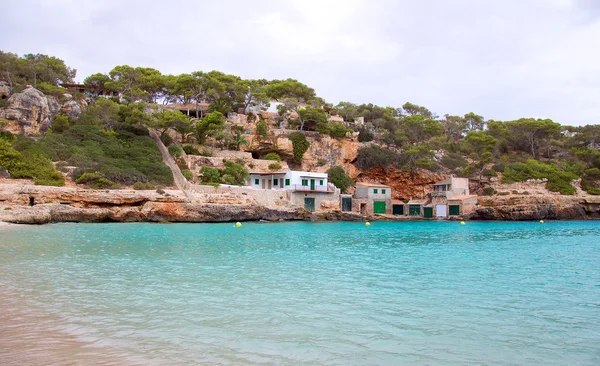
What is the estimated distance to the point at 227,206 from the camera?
33562 millimetres

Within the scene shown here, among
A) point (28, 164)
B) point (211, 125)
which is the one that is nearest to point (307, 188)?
point (211, 125)

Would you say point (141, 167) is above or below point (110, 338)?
above

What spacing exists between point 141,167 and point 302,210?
579 inches

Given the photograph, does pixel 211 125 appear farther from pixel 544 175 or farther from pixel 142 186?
pixel 544 175

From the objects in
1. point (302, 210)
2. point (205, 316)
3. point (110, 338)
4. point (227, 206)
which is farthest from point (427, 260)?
point (302, 210)

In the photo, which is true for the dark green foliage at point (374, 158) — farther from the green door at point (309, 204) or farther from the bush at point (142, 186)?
the bush at point (142, 186)

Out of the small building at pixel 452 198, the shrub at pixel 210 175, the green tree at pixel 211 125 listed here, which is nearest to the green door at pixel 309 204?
the shrub at pixel 210 175

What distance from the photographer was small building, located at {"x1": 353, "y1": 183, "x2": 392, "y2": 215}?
1816 inches

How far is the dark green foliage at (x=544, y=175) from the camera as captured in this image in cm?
4812

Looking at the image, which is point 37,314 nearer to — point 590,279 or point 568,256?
point 590,279

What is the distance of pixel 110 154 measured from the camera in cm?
3684

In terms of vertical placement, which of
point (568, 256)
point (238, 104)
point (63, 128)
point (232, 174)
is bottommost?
point (568, 256)

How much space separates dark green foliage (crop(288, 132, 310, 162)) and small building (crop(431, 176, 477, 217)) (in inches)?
609

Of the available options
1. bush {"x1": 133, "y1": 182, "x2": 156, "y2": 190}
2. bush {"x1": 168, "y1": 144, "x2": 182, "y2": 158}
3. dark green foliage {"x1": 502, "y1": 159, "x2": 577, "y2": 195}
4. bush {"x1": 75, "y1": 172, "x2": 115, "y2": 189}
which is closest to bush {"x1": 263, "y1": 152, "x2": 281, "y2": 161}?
bush {"x1": 168, "y1": 144, "x2": 182, "y2": 158}
